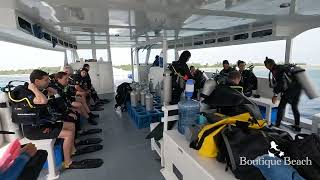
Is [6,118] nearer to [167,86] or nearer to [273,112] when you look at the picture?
[167,86]

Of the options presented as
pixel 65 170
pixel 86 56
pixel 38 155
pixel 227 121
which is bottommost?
pixel 65 170

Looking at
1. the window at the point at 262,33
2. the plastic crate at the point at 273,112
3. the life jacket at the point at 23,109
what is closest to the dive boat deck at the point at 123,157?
the life jacket at the point at 23,109

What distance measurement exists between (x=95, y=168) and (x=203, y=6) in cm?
256

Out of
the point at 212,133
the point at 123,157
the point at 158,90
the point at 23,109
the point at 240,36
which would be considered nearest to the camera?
the point at 212,133

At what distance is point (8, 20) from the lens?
2938 mm

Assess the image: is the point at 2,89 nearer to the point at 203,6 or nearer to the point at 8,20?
the point at 8,20

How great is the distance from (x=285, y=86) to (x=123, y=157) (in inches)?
107

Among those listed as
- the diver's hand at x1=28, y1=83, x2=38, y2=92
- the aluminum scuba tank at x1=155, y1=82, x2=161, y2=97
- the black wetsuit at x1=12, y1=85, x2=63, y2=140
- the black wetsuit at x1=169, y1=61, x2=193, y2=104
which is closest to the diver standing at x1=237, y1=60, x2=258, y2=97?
the black wetsuit at x1=169, y1=61, x2=193, y2=104

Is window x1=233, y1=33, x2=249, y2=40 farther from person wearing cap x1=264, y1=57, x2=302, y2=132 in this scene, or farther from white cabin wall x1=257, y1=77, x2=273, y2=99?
person wearing cap x1=264, y1=57, x2=302, y2=132

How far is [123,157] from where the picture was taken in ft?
8.85

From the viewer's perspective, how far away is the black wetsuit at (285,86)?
315 cm

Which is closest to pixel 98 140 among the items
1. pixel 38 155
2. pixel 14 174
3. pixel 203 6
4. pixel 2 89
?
pixel 2 89

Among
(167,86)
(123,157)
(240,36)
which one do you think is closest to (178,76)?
(167,86)

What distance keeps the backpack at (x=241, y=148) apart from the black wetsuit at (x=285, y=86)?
2.38 m
